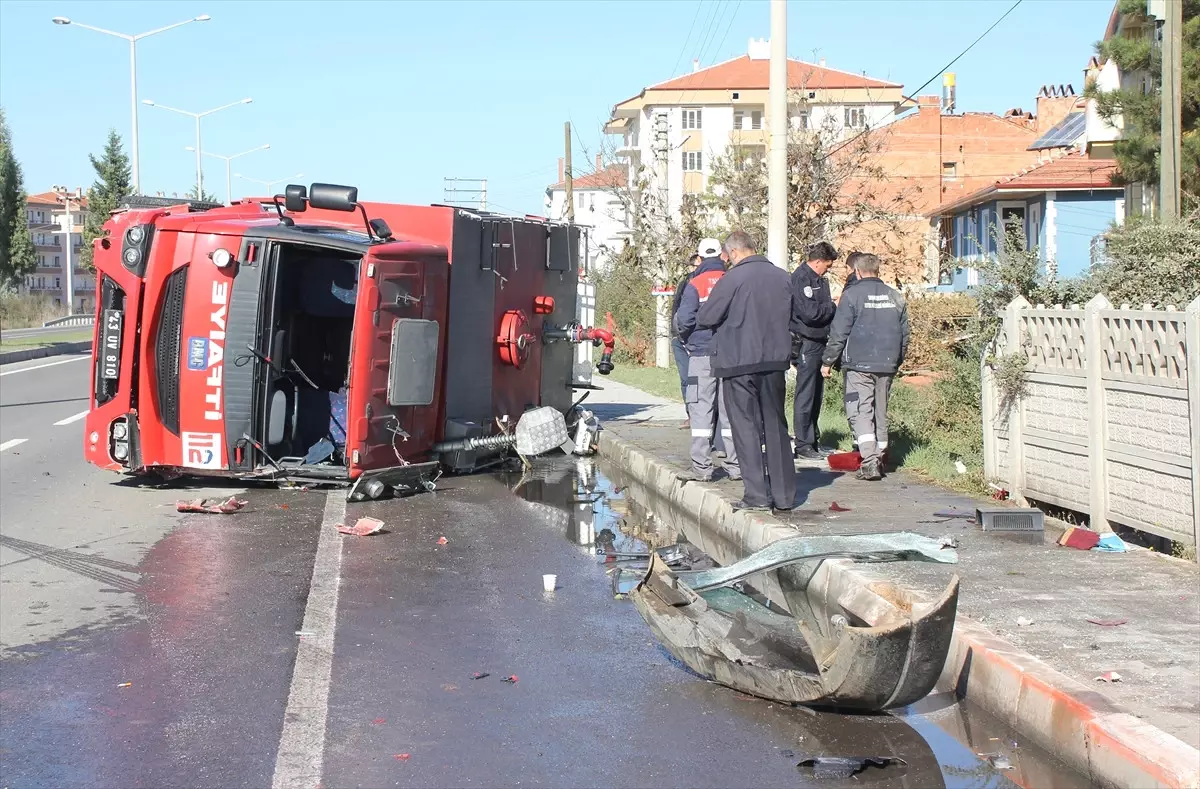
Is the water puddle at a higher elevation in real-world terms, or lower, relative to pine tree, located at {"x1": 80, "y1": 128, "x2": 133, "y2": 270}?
lower

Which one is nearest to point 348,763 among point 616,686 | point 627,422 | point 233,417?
point 616,686

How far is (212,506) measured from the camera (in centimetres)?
1059

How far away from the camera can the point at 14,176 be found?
143 ft

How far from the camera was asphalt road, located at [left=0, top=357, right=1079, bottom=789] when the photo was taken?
4.70 meters

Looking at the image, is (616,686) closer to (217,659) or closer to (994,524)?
(217,659)

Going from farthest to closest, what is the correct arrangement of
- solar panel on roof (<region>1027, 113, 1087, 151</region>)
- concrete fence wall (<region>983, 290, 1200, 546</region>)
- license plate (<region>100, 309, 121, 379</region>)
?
solar panel on roof (<region>1027, 113, 1087, 151</region>)
license plate (<region>100, 309, 121, 379</region>)
concrete fence wall (<region>983, 290, 1200, 546</region>)

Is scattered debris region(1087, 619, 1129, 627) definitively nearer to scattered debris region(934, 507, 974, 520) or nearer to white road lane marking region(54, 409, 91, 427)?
scattered debris region(934, 507, 974, 520)

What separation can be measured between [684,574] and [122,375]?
6.48 meters

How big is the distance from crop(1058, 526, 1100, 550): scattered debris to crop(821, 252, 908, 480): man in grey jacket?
2.71m

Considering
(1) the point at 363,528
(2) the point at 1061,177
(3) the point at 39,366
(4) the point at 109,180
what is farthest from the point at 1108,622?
(4) the point at 109,180

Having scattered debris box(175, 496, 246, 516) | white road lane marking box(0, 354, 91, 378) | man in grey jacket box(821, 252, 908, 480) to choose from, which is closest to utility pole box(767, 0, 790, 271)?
man in grey jacket box(821, 252, 908, 480)

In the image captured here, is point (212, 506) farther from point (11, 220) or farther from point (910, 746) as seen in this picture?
point (11, 220)

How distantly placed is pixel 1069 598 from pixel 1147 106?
17.6 metres

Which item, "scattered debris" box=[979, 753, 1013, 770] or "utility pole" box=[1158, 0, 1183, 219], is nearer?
"scattered debris" box=[979, 753, 1013, 770]
